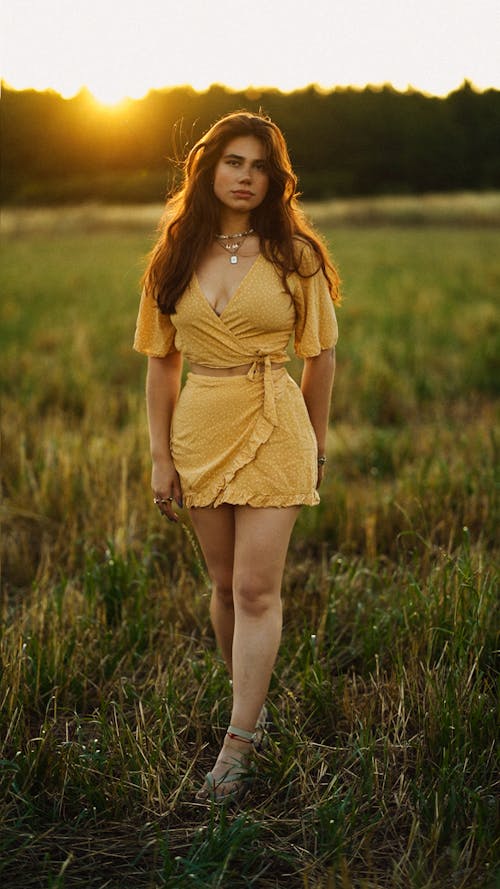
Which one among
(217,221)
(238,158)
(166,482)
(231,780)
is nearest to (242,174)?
(238,158)

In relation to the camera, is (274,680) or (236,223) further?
(274,680)

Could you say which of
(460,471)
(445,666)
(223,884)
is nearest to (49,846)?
(223,884)

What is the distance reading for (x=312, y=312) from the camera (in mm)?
2896

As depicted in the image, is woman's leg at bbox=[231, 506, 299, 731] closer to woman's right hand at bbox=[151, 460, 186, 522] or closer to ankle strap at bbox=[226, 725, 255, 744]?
ankle strap at bbox=[226, 725, 255, 744]

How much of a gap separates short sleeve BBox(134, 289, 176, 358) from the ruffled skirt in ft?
0.71

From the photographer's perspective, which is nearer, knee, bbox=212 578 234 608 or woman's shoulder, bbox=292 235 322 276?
woman's shoulder, bbox=292 235 322 276

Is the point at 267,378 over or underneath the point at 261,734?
over

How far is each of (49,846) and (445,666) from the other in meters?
1.48

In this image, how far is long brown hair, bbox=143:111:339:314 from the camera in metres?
2.86

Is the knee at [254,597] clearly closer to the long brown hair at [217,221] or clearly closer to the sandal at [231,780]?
the sandal at [231,780]

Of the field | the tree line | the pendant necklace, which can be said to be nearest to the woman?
the pendant necklace

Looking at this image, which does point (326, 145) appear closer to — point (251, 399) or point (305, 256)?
point (305, 256)

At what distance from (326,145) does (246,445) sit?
4891 centimetres

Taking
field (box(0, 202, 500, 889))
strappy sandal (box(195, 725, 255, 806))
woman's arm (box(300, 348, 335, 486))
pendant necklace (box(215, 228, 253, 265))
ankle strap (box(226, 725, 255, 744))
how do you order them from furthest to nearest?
woman's arm (box(300, 348, 335, 486)) < pendant necklace (box(215, 228, 253, 265)) < ankle strap (box(226, 725, 255, 744)) < strappy sandal (box(195, 725, 255, 806)) < field (box(0, 202, 500, 889))
